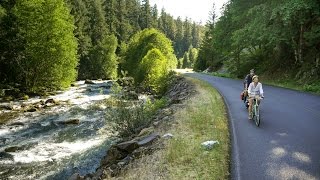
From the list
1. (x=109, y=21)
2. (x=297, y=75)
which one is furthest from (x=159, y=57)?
(x=109, y=21)

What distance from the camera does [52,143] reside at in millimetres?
18594

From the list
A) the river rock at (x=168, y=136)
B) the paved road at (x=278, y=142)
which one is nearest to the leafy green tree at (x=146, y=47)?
the paved road at (x=278, y=142)

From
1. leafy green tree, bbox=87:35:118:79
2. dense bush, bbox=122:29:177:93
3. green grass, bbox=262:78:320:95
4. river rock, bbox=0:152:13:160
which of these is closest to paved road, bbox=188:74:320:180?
green grass, bbox=262:78:320:95

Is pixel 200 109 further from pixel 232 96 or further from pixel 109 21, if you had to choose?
pixel 109 21

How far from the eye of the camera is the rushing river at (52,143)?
14414mm

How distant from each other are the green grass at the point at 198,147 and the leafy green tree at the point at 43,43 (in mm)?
25727

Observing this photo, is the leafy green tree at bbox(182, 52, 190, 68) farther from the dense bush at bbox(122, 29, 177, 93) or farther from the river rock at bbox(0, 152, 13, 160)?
the river rock at bbox(0, 152, 13, 160)

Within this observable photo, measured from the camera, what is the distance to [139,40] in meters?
66.5

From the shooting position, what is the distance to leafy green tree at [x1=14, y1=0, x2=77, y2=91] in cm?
3691

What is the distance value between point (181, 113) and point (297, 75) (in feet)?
53.7

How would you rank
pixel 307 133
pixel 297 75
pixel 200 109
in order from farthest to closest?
pixel 297 75
pixel 200 109
pixel 307 133

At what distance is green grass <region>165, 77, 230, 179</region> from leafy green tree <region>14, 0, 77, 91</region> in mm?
25727

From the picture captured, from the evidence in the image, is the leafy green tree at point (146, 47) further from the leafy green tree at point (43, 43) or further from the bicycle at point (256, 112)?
the bicycle at point (256, 112)

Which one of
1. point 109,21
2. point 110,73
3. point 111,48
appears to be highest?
point 109,21
